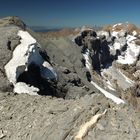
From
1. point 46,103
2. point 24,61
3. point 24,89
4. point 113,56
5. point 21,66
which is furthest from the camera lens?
point 113,56

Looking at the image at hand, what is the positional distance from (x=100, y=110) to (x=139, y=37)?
11886 centimetres

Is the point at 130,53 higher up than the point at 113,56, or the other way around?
the point at 113,56

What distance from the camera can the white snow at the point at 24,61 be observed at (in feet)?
96.1

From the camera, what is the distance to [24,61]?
30.7 metres

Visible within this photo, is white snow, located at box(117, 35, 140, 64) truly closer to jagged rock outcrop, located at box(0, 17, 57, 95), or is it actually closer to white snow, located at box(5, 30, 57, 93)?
white snow, located at box(5, 30, 57, 93)

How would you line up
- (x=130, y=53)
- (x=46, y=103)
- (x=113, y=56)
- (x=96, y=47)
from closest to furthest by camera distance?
1. (x=46, y=103)
2. (x=96, y=47)
3. (x=113, y=56)
4. (x=130, y=53)

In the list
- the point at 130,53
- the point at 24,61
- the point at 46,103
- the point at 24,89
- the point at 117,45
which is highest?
the point at 46,103

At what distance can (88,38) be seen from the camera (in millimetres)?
99062

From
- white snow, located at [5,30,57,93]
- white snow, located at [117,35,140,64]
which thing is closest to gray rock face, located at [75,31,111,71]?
white snow, located at [117,35,140,64]

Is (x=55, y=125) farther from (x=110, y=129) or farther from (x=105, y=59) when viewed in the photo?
(x=105, y=59)

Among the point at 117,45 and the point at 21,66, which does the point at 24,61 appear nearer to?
the point at 21,66

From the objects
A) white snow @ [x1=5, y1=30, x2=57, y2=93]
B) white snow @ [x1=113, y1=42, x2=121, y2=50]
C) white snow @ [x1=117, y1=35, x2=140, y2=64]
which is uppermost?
white snow @ [x1=5, y1=30, x2=57, y2=93]

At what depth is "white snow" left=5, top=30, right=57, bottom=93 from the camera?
96.1ft

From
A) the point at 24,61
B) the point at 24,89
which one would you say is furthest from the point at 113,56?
the point at 24,89
